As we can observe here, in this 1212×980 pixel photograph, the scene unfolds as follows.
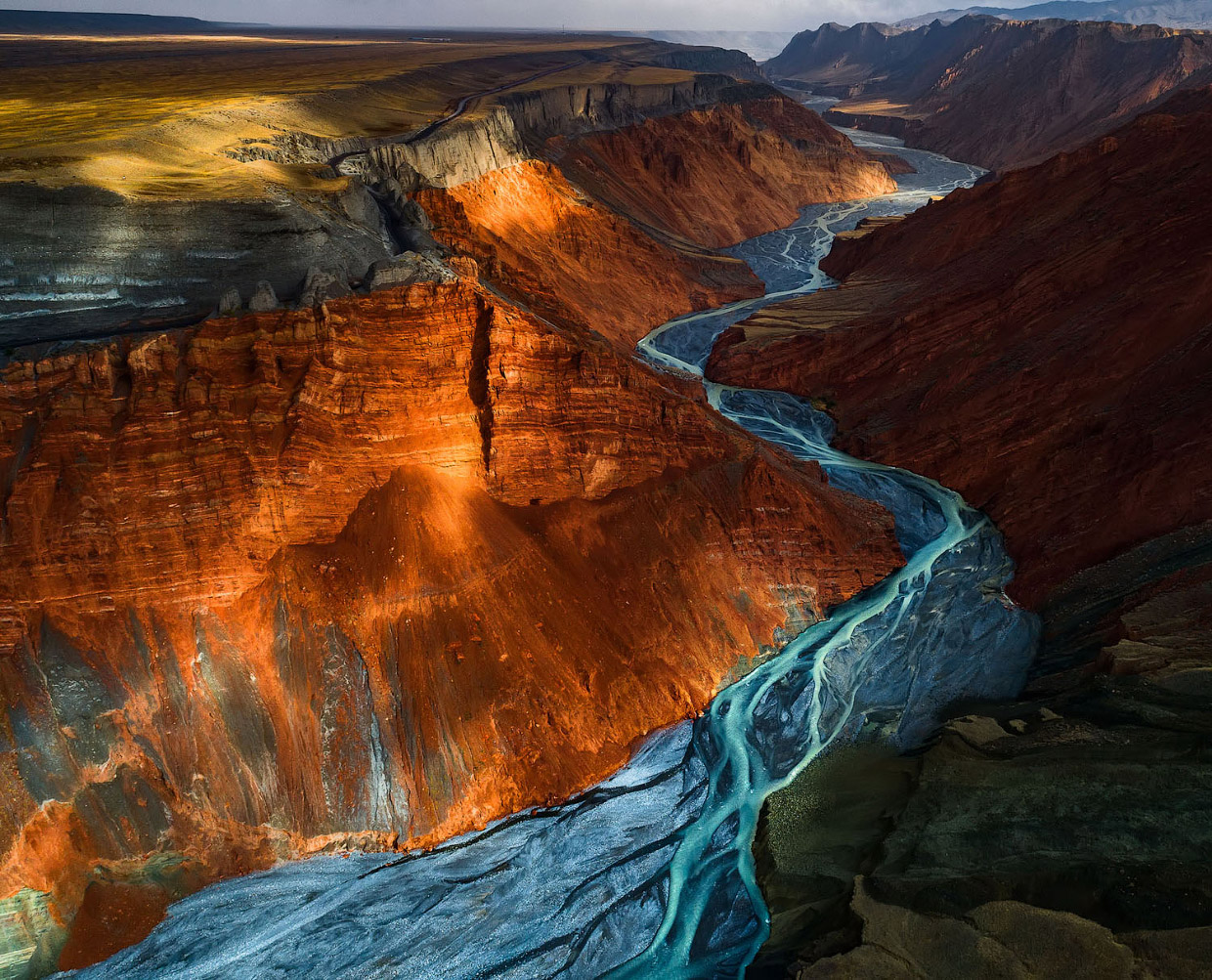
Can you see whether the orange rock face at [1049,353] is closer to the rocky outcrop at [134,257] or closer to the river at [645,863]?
the river at [645,863]

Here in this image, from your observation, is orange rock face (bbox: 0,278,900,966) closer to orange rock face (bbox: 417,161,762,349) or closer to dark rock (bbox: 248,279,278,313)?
dark rock (bbox: 248,279,278,313)

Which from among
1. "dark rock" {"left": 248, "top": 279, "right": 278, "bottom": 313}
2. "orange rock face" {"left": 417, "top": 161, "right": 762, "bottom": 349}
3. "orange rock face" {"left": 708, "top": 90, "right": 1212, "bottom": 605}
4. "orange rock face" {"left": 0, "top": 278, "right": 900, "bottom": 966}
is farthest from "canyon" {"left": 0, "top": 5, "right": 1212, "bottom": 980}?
"orange rock face" {"left": 417, "top": 161, "right": 762, "bottom": 349}

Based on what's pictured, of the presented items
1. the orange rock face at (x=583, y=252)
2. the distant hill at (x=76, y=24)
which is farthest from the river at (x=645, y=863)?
the distant hill at (x=76, y=24)

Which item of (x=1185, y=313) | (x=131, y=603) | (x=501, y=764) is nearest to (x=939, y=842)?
(x=501, y=764)

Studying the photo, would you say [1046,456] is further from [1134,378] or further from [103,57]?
[103,57]

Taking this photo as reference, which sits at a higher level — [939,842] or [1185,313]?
[1185,313]

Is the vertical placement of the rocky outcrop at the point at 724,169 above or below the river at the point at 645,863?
above
